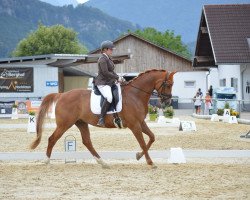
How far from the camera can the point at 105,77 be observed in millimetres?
14398

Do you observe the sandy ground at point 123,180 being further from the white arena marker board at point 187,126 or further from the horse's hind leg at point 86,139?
the white arena marker board at point 187,126

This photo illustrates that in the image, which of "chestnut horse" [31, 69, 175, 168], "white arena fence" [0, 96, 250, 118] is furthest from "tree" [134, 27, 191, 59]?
"chestnut horse" [31, 69, 175, 168]

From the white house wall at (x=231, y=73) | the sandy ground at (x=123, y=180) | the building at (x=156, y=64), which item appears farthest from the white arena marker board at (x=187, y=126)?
the building at (x=156, y=64)

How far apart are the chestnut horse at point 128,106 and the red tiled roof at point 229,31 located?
104 ft

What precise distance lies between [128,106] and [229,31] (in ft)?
118

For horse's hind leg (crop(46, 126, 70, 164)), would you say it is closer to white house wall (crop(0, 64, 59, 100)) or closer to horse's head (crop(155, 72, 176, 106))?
horse's head (crop(155, 72, 176, 106))

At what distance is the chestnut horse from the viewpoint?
14312mm

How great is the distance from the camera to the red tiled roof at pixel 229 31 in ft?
154

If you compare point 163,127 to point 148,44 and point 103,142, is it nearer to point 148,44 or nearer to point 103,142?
point 103,142

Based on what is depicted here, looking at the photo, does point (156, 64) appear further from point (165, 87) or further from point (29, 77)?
point (165, 87)

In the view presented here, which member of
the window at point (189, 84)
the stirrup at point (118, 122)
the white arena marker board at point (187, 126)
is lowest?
the white arena marker board at point (187, 126)

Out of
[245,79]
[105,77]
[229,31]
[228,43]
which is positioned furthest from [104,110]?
[229,31]

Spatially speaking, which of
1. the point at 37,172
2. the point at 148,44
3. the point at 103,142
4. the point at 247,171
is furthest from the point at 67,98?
the point at 148,44

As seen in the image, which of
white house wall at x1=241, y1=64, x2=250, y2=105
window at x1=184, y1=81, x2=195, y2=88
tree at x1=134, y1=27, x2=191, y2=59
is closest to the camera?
white house wall at x1=241, y1=64, x2=250, y2=105
